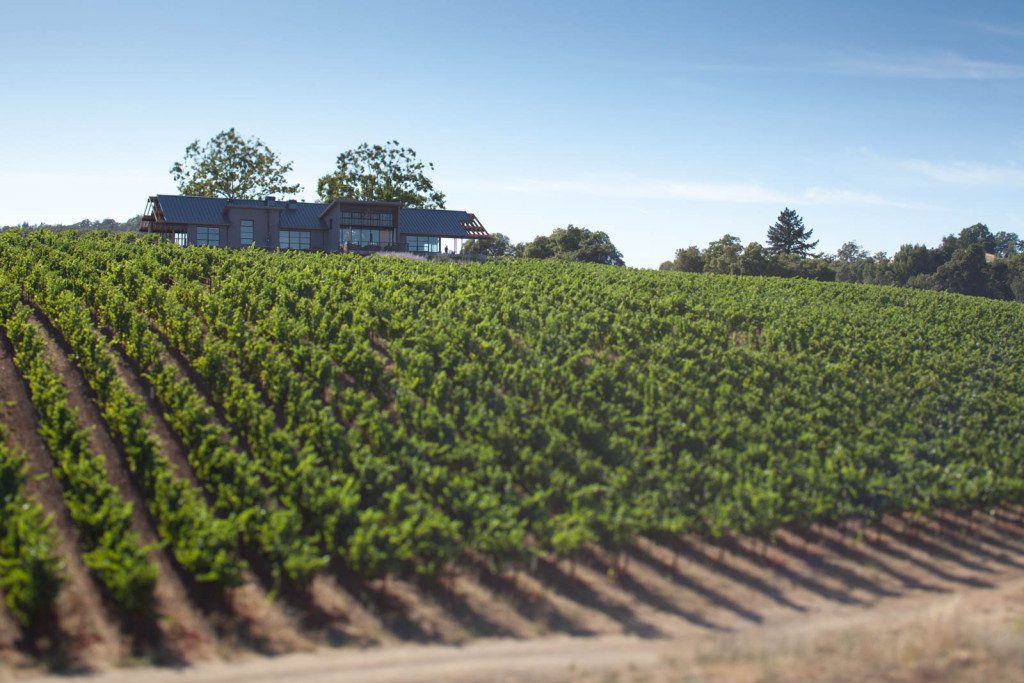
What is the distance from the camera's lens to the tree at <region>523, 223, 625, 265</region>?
7300 centimetres

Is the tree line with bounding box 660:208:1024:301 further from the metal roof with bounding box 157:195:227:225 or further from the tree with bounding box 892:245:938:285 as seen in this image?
the metal roof with bounding box 157:195:227:225

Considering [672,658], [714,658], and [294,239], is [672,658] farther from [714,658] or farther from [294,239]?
[294,239]

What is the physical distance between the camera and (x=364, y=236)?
61438 millimetres

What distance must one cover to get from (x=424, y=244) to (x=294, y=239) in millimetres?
9726

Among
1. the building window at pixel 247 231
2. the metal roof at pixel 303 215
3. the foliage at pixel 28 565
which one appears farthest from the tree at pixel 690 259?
the foliage at pixel 28 565

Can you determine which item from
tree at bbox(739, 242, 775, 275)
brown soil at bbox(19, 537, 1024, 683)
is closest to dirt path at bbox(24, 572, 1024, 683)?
brown soil at bbox(19, 537, 1024, 683)

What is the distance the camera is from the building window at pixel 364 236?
61281mm

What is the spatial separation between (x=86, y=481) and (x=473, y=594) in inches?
325

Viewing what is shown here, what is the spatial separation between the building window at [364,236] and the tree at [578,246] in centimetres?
1783

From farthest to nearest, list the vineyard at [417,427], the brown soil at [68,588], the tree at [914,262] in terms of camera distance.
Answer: the tree at [914,262] → the vineyard at [417,427] → the brown soil at [68,588]

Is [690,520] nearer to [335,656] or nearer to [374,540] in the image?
[374,540]

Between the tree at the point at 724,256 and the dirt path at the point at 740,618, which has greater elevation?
the tree at the point at 724,256

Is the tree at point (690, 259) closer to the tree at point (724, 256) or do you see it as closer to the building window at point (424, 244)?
the tree at point (724, 256)

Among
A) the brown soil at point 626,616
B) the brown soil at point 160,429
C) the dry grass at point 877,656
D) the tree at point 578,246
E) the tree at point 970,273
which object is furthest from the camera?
the tree at point 970,273
